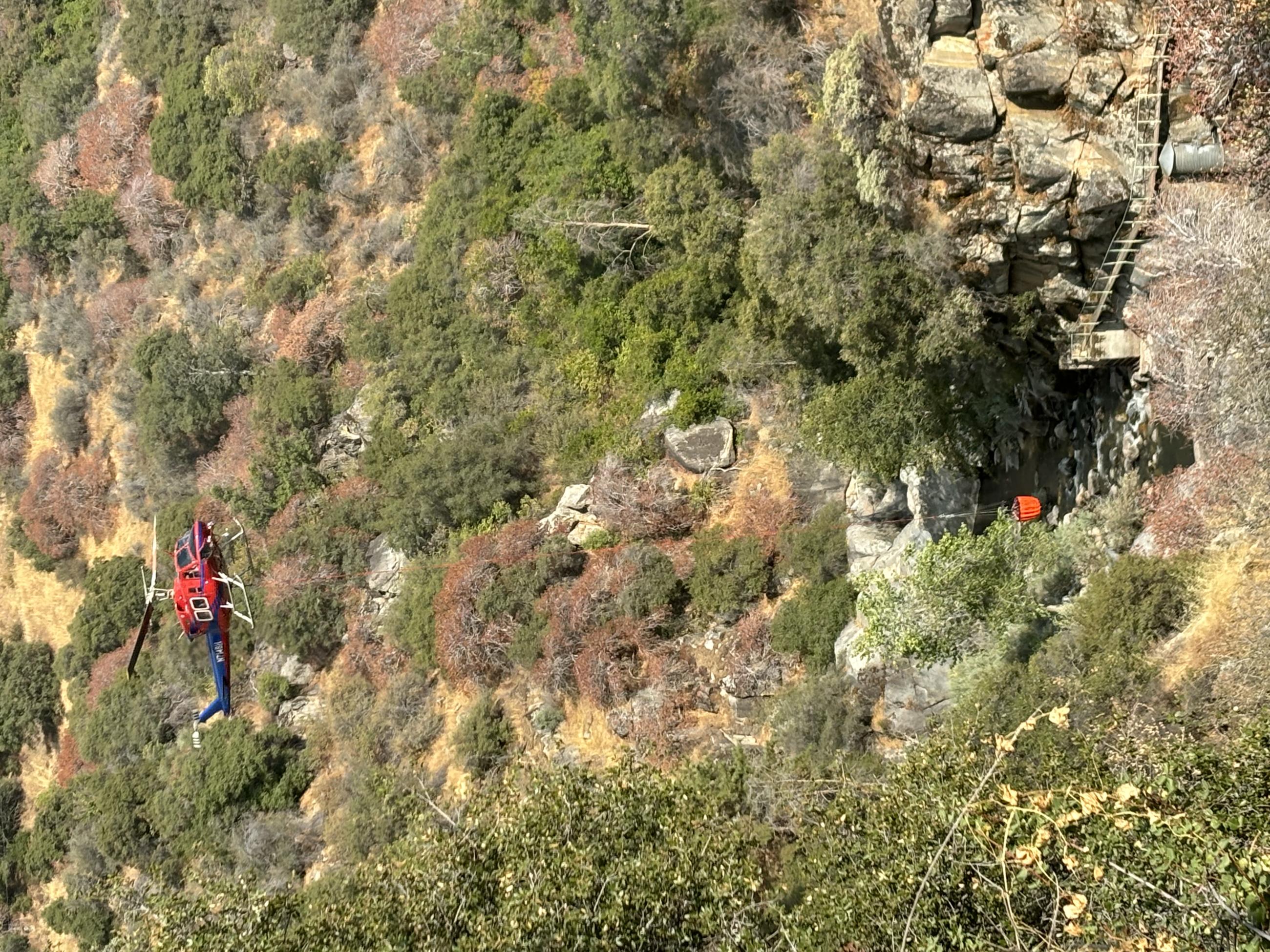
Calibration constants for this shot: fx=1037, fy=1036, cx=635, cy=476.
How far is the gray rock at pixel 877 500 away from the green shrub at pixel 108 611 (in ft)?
67.7

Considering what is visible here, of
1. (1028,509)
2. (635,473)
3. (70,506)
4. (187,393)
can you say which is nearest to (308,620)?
(187,393)

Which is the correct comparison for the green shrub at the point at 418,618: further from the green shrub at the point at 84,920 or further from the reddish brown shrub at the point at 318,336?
the green shrub at the point at 84,920

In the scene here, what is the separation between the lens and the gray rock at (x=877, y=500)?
742 inches

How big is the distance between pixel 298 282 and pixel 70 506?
10.4 metres

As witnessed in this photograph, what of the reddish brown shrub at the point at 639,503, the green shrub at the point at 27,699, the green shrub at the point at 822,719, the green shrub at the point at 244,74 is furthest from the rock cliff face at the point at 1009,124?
the green shrub at the point at 27,699

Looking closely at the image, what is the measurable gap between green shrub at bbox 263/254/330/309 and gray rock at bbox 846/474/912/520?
55.1 feet

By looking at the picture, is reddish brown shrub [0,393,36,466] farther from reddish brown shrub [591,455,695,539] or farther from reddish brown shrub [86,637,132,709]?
reddish brown shrub [591,455,695,539]

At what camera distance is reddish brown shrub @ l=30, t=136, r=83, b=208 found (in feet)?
113

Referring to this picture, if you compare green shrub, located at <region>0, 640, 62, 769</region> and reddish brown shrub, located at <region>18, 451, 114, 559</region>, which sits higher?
reddish brown shrub, located at <region>18, 451, 114, 559</region>

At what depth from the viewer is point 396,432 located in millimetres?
25938

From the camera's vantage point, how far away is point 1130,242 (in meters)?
13.5

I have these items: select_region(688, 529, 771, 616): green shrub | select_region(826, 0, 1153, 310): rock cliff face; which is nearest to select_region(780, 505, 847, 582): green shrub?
select_region(688, 529, 771, 616): green shrub

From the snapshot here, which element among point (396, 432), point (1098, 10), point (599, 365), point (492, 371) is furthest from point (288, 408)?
point (1098, 10)

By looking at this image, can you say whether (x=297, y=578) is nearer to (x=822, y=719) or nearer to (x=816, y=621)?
(x=816, y=621)
